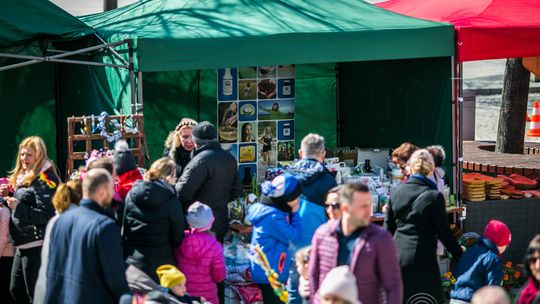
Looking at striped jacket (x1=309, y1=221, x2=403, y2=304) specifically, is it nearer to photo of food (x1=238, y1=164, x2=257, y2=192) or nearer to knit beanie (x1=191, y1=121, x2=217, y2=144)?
knit beanie (x1=191, y1=121, x2=217, y2=144)

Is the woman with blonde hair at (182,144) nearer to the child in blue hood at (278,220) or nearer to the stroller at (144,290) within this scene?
the child in blue hood at (278,220)

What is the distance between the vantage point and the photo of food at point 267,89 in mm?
9867

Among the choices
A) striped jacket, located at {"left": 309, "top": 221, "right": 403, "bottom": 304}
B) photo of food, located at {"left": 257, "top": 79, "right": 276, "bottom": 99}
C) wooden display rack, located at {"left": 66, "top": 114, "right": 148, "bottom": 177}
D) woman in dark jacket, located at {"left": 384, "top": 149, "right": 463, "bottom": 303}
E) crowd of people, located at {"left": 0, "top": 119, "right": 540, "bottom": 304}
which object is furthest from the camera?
photo of food, located at {"left": 257, "top": 79, "right": 276, "bottom": 99}

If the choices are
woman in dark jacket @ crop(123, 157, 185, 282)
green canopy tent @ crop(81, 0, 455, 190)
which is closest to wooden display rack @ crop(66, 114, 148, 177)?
green canopy tent @ crop(81, 0, 455, 190)

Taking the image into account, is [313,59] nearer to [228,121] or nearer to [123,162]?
[228,121]

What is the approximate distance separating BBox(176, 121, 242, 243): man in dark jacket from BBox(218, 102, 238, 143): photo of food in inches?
101

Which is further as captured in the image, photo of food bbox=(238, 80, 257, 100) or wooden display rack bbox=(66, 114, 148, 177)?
photo of food bbox=(238, 80, 257, 100)

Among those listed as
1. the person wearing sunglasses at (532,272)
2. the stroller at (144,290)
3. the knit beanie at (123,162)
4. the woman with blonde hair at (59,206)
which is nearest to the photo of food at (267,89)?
the knit beanie at (123,162)

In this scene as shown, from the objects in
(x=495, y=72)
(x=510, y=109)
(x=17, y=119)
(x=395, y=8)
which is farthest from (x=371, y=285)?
(x=495, y=72)

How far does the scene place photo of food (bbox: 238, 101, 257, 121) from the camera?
9844mm

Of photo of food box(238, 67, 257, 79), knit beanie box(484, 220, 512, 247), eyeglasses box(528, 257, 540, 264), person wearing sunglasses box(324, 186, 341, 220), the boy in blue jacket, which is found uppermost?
photo of food box(238, 67, 257, 79)

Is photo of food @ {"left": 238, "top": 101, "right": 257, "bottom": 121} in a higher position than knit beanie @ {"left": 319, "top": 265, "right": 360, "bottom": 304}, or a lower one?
higher

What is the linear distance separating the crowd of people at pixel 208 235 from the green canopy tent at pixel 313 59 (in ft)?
3.23

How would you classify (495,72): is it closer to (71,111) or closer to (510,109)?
(510,109)
